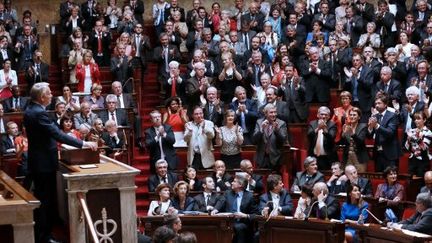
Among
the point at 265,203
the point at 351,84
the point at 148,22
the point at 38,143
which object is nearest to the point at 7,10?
the point at 148,22

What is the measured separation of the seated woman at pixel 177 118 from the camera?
12258 mm

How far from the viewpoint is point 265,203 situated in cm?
1054

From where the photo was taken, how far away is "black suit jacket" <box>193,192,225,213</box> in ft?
34.8

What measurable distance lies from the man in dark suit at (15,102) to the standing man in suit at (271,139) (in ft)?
10.3

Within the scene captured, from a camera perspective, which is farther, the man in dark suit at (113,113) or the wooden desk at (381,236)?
the man in dark suit at (113,113)

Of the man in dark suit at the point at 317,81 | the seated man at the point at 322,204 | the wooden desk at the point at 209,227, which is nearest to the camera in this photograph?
the seated man at the point at 322,204

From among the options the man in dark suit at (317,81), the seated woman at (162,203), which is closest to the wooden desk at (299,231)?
the seated woman at (162,203)

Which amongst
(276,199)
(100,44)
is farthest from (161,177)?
(100,44)

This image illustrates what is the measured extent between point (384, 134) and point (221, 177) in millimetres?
1849

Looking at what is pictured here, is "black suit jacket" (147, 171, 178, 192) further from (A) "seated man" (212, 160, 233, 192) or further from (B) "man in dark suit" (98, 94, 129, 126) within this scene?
(B) "man in dark suit" (98, 94, 129, 126)

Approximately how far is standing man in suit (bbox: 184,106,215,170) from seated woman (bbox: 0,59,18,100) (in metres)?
2.75

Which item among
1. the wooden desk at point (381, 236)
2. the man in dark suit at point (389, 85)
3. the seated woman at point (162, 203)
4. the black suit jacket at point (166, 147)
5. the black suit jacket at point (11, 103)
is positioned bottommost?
the wooden desk at point (381, 236)

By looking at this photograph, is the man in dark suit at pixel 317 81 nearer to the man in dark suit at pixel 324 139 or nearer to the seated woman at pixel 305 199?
the man in dark suit at pixel 324 139

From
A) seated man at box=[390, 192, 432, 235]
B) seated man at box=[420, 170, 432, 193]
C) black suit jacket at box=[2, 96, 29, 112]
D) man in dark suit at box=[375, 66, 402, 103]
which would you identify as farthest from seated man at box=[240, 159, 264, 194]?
black suit jacket at box=[2, 96, 29, 112]
